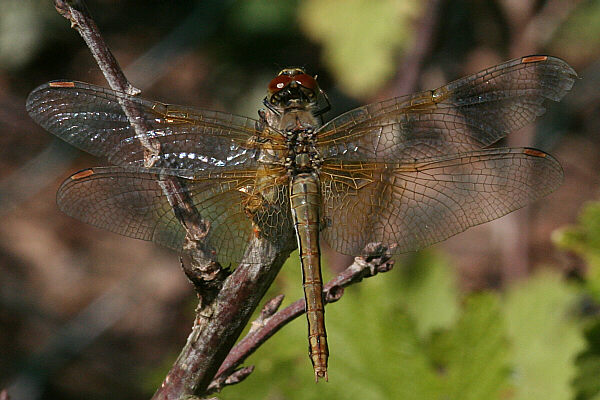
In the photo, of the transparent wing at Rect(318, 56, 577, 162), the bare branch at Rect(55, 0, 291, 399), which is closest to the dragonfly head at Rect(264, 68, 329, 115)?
the transparent wing at Rect(318, 56, 577, 162)

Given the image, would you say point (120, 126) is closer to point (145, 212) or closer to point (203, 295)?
point (145, 212)

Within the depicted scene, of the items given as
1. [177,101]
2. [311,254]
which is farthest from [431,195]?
[177,101]

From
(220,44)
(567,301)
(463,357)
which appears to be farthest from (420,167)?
(220,44)

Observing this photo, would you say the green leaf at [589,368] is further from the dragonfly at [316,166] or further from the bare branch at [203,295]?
the bare branch at [203,295]

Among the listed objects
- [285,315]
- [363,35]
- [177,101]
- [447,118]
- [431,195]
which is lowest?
[285,315]

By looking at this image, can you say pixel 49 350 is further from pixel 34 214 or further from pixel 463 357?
pixel 463 357
